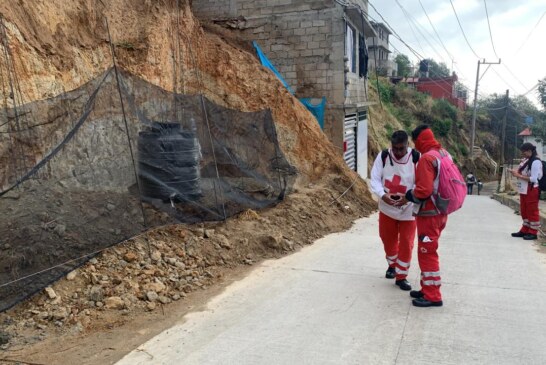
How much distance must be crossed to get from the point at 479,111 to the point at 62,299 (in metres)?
49.7

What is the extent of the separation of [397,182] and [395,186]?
0.05 meters

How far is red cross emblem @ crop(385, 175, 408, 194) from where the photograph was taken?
468 centimetres

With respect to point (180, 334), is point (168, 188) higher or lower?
higher

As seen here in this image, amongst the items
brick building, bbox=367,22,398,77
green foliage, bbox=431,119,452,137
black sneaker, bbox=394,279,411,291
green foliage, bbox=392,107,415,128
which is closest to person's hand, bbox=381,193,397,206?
black sneaker, bbox=394,279,411,291

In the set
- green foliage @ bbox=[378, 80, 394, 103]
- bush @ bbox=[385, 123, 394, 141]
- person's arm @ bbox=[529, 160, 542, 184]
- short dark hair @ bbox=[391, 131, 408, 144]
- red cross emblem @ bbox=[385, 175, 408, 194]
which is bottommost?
bush @ bbox=[385, 123, 394, 141]

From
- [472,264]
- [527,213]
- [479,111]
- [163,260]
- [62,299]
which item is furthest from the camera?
[479,111]

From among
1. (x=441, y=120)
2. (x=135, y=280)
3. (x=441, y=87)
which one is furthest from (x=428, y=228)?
(x=441, y=87)

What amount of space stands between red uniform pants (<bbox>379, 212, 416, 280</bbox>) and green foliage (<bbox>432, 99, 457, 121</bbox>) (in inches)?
1460

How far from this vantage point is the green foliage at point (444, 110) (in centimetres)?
3953

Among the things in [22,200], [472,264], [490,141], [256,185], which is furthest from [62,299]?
[490,141]

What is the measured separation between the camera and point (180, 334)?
12.2 ft

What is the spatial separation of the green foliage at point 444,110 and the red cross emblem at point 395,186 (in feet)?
122

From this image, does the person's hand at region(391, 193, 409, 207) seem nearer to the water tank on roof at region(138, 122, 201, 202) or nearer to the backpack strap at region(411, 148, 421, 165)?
the backpack strap at region(411, 148, 421, 165)

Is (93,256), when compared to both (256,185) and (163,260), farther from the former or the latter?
(256,185)
